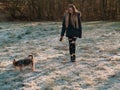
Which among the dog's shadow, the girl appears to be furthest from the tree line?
the dog's shadow

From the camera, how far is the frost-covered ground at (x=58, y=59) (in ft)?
30.4

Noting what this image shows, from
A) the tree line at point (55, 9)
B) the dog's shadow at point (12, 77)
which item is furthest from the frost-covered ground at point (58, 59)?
the tree line at point (55, 9)

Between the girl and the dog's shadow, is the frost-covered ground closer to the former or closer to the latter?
the dog's shadow

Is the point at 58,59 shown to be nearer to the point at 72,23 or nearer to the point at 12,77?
the point at 72,23

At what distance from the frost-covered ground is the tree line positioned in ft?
12.3

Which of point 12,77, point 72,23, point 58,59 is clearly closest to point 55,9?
point 58,59

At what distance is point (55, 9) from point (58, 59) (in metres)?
10.4

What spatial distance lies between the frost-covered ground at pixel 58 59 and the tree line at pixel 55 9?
12.3 feet

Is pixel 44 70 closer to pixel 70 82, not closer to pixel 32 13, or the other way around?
pixel 70 82

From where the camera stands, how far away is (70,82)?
9.35 m

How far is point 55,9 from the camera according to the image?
2186cm

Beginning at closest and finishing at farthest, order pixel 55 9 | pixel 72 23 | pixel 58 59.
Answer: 1. pixel 72 23
2. pixel 58 59
3. pixel 55 9

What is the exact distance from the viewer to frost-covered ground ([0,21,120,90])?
9273 mm

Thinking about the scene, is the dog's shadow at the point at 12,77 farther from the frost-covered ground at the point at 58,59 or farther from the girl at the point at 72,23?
the girl at the point at 72,23
